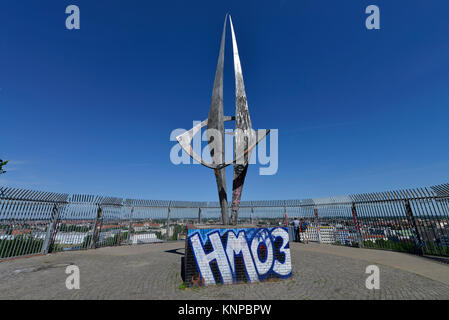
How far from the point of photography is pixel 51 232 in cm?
1145

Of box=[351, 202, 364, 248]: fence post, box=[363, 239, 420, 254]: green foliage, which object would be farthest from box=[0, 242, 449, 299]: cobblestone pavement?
box=[351, 202, 364, 248]: fence post

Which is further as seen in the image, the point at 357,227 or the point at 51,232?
the point at 357,227

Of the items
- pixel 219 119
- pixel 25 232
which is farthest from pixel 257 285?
pixel 25 232

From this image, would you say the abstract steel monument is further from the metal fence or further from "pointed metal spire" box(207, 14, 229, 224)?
the metal fence

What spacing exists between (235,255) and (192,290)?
1.83 meters

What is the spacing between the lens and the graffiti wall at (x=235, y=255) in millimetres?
6309

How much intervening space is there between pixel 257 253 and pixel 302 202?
10.7 meters

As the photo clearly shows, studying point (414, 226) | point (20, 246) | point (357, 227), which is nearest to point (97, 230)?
point (20, 246)

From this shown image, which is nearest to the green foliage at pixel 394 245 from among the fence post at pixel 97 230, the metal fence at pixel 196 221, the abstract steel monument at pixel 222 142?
the metal fence at pixel 196 221

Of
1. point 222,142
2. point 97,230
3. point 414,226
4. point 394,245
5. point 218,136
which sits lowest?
point 394,245

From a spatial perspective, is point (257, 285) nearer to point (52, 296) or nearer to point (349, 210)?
point (52, 296)

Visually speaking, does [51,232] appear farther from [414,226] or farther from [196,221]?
[414,226]

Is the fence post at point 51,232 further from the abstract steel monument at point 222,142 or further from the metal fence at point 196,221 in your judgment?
the abstract steel monument at point 222,142
